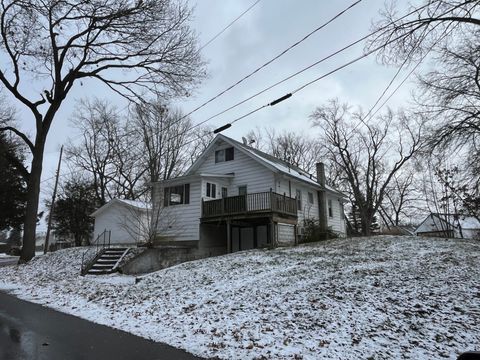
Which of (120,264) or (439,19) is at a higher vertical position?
(439,19)

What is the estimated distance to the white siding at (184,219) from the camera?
2025 centimetres

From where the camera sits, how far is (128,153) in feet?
120

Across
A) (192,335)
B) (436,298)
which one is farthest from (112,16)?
(436,298)

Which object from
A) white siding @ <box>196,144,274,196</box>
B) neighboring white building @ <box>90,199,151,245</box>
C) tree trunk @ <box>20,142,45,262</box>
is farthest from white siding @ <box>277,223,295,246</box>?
tree trunk @ <box>20,142,45,262</box>

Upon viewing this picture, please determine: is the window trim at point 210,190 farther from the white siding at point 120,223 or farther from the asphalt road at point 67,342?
the asphalt road at point 67,342

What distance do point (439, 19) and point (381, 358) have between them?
9.88 metres

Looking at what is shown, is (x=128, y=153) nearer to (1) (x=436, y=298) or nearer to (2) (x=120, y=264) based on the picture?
(2) (x=120, y=264)

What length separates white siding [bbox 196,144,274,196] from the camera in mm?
20781

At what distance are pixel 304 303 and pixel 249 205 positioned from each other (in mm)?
11383

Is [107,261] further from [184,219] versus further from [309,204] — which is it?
[309,204]

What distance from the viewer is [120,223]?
77.6ft

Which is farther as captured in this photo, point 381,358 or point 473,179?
point 473,179

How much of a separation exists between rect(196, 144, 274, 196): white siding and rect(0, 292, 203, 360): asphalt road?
13.4m

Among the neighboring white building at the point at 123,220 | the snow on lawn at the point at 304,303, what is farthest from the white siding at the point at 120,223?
the snow on lawn at the point at 304,303
